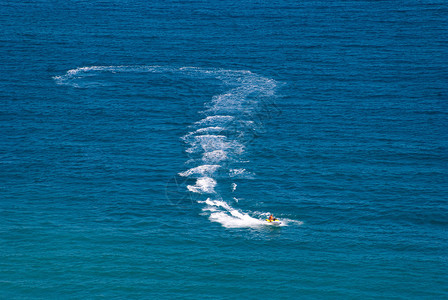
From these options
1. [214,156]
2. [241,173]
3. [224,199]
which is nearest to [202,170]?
[214,156]

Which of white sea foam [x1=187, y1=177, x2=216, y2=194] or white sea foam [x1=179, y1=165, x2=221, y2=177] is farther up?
white sea foam [x1=179, y1=165, x2=221, y2=177]

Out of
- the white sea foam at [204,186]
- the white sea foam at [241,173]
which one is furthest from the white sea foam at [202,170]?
the white sea foam at [241,173]

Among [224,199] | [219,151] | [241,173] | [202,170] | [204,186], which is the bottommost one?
[224,199]

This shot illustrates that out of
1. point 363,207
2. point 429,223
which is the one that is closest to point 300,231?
point 363,207

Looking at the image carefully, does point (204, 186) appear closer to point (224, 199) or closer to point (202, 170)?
point (202, 170)

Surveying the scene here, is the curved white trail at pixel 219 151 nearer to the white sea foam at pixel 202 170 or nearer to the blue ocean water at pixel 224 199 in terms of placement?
the white sea foam at pixel 202 170

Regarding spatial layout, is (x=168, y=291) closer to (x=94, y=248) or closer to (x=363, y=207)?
(x=94, y=248)

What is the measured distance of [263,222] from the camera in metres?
143

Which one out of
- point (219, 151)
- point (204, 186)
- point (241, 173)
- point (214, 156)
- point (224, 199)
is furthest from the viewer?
point (219, 151)

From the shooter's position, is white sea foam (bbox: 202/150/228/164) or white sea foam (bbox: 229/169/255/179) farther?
white sea foam (bbox: 202/150/228/164)

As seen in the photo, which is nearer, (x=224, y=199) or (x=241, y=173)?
(x=224, y=199)

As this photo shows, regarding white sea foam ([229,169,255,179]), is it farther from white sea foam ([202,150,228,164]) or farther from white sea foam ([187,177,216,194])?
white sea foam ([202,150,228,164])

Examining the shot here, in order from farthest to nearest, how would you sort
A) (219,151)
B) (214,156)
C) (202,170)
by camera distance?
(219,151) < (214,156) < (202,170)

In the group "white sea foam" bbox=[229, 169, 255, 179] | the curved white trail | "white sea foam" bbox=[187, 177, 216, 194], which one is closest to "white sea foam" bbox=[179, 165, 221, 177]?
the curved white trail
